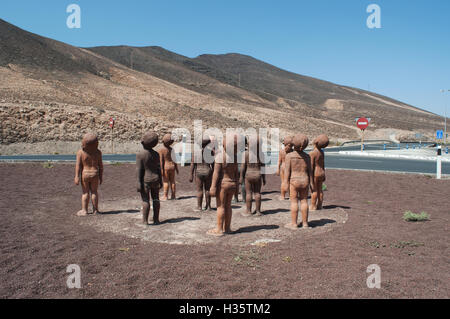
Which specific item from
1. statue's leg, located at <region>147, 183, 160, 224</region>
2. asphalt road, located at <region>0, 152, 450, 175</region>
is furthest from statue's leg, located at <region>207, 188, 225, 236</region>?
asphalt road, located at <region>0, 152, 450, 175</region>

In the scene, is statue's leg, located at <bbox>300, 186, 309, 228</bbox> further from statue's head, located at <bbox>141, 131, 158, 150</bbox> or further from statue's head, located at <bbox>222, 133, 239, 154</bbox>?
statue's head, located at <bbox>141, 131, 158, 150</bbox>

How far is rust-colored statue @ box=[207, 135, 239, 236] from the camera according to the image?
6.65m

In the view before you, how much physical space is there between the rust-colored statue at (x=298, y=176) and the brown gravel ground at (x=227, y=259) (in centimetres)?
46

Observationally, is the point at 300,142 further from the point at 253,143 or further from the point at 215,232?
the point at 215,232

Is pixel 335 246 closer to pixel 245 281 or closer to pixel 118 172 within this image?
pixel 245 281

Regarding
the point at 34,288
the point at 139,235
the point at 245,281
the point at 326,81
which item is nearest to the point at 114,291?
the point at 34,288

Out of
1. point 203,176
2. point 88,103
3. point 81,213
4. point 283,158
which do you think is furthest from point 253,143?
point 88,103

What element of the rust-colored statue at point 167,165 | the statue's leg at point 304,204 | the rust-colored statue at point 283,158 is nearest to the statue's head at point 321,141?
the rust-colored statue at point 283,158

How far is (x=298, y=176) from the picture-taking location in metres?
7.20

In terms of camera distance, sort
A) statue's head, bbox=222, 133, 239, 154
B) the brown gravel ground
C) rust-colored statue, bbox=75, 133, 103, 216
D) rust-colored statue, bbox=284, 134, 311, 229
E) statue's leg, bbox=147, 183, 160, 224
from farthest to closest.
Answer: rust-colored statue, bbox=75, 133, 103, 216 < statue's leg, bbox=147, 183, 160, 224 < rust-colored statue, bbox=284, 134, 311, 229 < statue's head, bbox=222, 133, 239, 154 < the brown gravel ground

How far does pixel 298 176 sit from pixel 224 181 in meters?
1.56

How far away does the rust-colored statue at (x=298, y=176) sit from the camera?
281 inches

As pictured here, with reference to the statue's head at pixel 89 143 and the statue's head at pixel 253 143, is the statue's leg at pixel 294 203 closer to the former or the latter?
the statue's head at pixel 253 143

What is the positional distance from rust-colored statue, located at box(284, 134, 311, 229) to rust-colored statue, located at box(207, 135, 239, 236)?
1199 mm
